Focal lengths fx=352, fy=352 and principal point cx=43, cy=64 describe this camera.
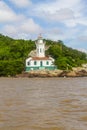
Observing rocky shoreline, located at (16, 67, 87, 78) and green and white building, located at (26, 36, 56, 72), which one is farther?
green and white building, located at (26, 36, 56, 72)

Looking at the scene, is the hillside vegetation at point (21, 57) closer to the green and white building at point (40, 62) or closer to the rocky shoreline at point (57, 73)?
the green and white building at point (40, 62)

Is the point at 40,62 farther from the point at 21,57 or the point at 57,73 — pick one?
the point at 57,73

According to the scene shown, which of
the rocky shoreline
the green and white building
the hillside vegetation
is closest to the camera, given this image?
the rocky shoreline

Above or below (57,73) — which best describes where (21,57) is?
above

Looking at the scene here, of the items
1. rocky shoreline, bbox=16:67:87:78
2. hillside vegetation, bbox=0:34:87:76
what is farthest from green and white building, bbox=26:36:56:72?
rocky shoreline, bbox=16:67:87:78

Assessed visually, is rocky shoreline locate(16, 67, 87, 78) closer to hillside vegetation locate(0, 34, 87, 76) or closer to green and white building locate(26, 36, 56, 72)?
Answer: hillside vegetation locate(0, 34, 87, 76)

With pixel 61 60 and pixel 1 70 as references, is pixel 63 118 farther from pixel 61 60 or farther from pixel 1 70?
pixel 61 60

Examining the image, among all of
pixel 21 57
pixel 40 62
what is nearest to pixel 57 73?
pixel 40 62

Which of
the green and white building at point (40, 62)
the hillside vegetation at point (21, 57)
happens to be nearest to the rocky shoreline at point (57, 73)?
the hillside vegetation at point (21, 57)

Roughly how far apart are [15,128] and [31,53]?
238 ft

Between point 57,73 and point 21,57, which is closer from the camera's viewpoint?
point 57,73

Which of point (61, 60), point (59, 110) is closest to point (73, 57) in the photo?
point (61, 60)

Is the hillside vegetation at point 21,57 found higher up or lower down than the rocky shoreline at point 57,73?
higher up

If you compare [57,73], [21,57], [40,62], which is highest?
[21,57]
